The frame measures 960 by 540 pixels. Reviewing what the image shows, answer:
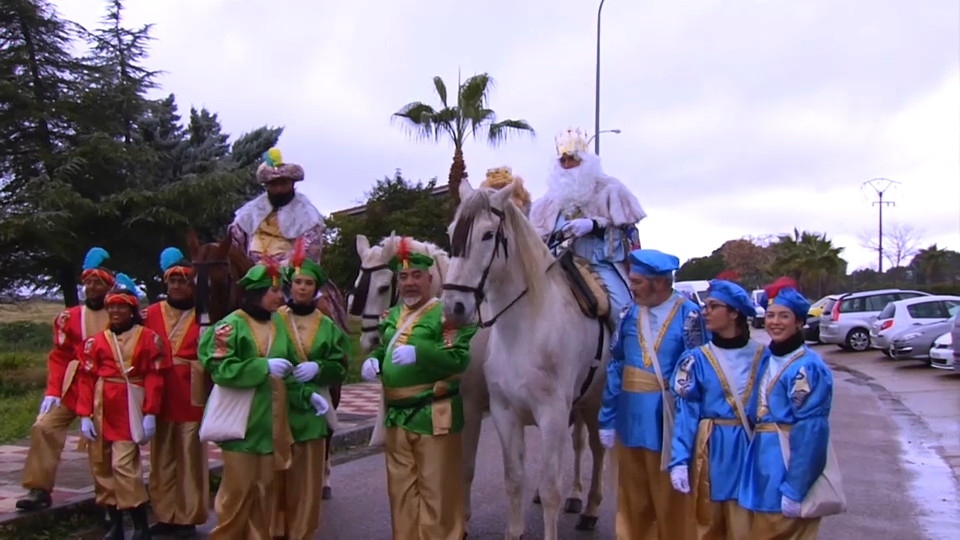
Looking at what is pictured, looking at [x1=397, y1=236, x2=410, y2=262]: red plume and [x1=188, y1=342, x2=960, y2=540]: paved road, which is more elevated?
[x1=397, y1=236, x2=410, y2=262]: red plume

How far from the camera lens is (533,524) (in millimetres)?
6574

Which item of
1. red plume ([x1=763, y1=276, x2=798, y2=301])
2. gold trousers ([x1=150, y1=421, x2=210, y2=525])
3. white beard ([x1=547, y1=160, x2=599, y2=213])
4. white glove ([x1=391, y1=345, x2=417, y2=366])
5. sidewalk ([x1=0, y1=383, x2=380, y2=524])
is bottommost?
sidewalk ([x1=0, y1=383, x2=380, y2=524])

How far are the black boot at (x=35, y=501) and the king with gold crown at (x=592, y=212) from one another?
4.10 m

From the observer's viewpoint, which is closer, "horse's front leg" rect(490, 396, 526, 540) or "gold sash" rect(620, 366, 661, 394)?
"gold sash" rect(620, 366, 661, 394)

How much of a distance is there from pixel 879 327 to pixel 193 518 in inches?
764

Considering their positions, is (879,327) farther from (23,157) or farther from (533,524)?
(23,157)

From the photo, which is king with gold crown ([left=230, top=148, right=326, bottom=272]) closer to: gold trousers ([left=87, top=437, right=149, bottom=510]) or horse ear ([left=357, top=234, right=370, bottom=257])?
horse ear ([left=357, top=234, right=370, bottom=257])

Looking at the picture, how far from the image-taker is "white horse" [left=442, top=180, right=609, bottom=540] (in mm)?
5176

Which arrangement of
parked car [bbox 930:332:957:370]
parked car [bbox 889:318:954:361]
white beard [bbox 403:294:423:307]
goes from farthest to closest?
1. parked car [bbox 889:318:954:361]
2. parked car [bbox 930:332:957:370]
3. white beard [bbox 403:294:423:307]

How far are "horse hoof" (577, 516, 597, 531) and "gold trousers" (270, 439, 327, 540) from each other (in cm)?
208

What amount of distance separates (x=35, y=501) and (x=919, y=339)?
1905cm

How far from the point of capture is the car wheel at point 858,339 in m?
24.7

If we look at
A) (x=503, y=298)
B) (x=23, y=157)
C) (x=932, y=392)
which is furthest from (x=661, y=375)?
(x=23, y=157)

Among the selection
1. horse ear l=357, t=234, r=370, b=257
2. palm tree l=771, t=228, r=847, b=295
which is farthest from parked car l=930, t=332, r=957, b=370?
palm tree l=771, t=228, r=847, b=295
